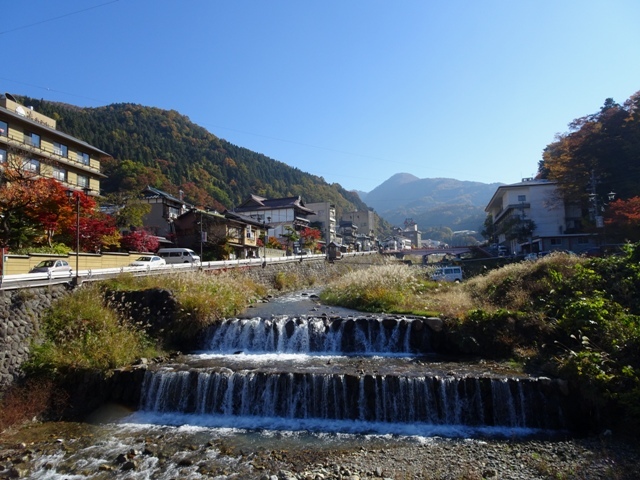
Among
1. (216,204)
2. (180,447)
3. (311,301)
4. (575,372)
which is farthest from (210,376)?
(216,204)

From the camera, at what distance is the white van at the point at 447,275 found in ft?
99.6

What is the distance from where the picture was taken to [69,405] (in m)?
11.2

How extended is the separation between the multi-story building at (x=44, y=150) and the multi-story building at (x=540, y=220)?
48273 mm

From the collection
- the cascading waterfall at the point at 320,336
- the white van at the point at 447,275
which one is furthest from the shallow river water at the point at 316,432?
the white van at the point at 447,275

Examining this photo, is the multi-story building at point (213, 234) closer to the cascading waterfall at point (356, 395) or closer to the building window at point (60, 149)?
the building window at point (60, 149)

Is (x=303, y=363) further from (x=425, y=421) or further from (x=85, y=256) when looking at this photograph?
(x=85, y=256)

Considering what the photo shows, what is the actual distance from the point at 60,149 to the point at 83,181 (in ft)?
12.5

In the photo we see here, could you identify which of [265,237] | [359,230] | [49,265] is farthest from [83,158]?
[359,230]

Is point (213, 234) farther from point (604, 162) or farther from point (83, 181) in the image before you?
point (604, 162)

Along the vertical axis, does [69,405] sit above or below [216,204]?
below

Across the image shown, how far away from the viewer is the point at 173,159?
7794 centimetres

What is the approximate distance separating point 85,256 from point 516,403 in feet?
72.3

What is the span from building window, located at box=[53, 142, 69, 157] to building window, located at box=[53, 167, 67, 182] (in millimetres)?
1517

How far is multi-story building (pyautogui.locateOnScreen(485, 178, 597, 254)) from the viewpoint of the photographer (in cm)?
4209
